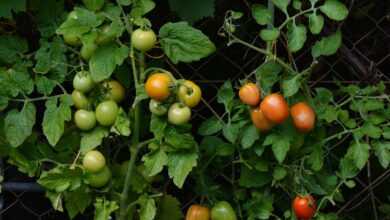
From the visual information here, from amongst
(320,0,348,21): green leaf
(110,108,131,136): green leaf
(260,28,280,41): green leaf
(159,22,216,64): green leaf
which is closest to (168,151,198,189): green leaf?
(110,108,131,136): green leaf

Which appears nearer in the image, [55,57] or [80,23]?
[80,23]

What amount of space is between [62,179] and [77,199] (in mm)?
134

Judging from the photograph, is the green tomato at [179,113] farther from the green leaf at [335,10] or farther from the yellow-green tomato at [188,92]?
the green leaf at [335,10]

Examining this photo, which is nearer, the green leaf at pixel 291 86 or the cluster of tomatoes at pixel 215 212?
the green leaf at pixel 291 86

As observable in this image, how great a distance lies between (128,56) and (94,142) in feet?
0.75

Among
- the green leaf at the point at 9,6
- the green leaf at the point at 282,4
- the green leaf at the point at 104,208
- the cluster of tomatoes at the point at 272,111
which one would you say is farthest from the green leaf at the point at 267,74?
the green leaf at the point at 9,6

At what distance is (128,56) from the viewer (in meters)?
2.03

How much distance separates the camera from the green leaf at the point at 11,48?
6.95ft

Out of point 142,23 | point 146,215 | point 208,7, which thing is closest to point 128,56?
point 142,23

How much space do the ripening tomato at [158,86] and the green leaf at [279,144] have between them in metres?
0.30

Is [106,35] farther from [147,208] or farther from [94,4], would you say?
[147,208]

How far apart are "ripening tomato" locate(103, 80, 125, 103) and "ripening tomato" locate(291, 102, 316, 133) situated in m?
0.43

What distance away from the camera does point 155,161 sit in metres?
2.01

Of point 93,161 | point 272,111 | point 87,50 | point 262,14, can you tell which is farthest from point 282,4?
point 93,161
